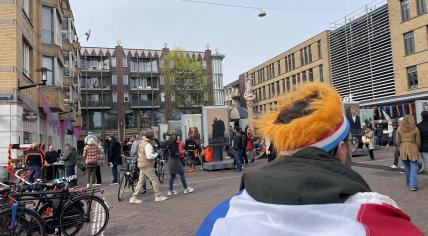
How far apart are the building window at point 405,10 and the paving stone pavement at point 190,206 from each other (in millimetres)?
25138

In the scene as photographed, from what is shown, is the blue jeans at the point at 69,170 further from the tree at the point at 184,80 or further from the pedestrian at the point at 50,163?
the tree at the point at 184,80

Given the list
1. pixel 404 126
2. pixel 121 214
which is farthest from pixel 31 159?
pixel 404 126

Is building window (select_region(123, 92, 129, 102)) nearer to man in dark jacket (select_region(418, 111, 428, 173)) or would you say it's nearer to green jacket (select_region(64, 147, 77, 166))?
green jacket (select_region(64, 147, 77, 166))

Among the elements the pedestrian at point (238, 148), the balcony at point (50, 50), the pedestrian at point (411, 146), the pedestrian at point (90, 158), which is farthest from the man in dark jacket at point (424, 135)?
the balcony at point (50, 50)

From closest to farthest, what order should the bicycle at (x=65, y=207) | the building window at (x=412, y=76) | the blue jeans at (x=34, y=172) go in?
the bicycle at (x=65, y=207)
the blue jeans at (x=34, y=172)
the building window at (x=412, y=76)

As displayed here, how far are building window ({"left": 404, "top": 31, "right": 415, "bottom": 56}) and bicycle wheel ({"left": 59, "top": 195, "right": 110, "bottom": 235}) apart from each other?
107 feet

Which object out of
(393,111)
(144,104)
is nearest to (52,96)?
(393,111)

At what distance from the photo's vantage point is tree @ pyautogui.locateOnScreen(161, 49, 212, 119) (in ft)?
162

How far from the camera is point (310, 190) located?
4.04 feet

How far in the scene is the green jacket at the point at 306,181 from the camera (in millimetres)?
1217

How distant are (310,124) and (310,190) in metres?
0.31

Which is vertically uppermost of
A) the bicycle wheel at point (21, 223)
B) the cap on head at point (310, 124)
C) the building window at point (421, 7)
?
the building window at point (421, 7)

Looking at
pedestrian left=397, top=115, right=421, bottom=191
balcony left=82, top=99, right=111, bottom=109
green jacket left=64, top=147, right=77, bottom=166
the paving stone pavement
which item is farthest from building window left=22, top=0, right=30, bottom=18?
balcony left=82, top=99, right=111, bottom=109

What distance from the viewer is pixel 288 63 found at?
58625 millimetres
